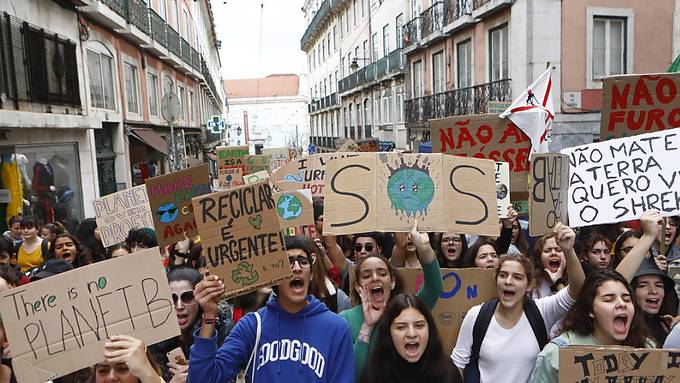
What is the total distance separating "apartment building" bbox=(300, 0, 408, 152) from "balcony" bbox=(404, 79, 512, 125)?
3.24m

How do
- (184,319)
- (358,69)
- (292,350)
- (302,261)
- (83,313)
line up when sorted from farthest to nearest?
(358,69)
(184,319)
(302,261)
(292,350)
(83,313)

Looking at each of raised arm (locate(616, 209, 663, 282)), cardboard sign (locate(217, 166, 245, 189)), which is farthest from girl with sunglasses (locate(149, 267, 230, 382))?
cardboard sign (locate(217, 166, 245, 189))

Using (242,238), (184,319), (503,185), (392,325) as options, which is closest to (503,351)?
(392,325)

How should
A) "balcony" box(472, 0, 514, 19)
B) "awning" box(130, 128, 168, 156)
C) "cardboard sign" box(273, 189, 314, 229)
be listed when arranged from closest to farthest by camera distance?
1. "cardboard sign" box(273, 189, 314, 229)
2. "balcony" box(472, 0, 514, 19)
3. "awning" box(130, 128, 168, 156)

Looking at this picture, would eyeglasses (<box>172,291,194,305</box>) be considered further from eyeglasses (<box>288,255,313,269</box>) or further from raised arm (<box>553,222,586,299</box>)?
raised arm (<box>553,222,586,299</box>)

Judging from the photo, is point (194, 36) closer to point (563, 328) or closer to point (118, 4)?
point (118, 4)

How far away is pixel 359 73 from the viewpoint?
31.2m

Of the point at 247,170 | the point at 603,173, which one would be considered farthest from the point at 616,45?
the point at 603,173

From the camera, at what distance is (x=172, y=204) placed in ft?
16.0

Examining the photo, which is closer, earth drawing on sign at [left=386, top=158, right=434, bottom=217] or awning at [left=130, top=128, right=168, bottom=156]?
earth drawing on sign at [left=386, top=158, right=434, bottom=217]

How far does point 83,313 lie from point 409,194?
2108 mm

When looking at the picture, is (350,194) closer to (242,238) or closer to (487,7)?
(242,238)

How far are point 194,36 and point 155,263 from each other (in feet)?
96.6

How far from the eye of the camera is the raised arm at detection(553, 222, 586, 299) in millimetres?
3244
